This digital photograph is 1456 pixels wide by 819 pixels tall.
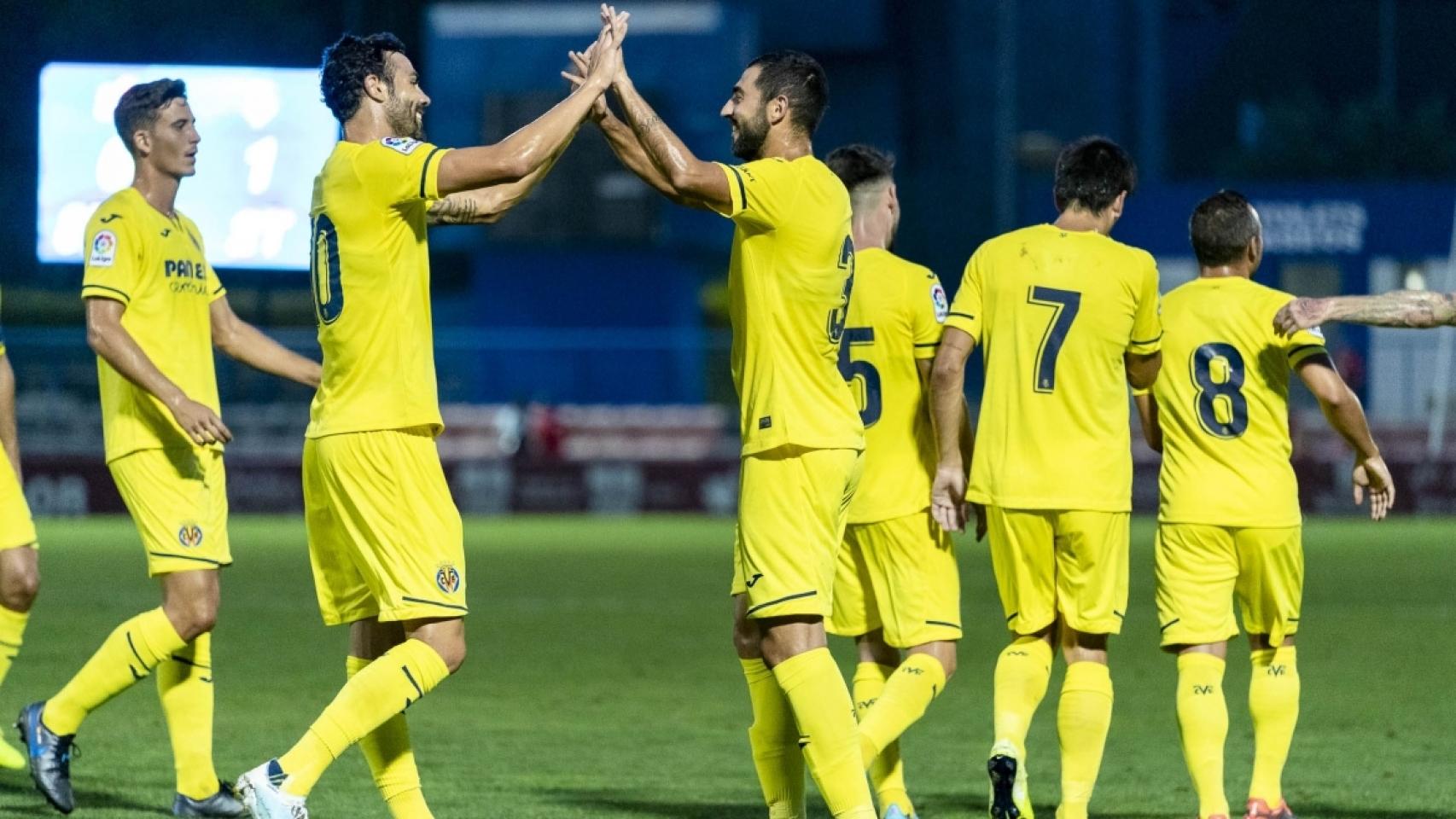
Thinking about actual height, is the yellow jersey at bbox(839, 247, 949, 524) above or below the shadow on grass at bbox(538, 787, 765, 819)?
above

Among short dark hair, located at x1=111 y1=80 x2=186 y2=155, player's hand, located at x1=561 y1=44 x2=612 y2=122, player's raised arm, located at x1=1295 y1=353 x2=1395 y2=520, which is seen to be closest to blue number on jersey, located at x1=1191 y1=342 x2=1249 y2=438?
player's raised arm, located at x1=1295 y1=353 x2=1395 y2=520

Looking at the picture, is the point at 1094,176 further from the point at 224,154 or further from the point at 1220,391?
the point at 224,154

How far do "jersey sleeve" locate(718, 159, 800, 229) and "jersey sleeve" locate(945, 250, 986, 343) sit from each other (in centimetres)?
105

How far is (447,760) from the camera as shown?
8.09 m

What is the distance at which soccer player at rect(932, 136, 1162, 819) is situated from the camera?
641 cm

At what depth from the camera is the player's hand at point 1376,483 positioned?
22.0 feet

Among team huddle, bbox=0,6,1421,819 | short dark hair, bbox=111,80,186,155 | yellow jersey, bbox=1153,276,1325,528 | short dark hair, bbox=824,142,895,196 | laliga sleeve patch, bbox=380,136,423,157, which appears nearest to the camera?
laliga sleeve patch, bbox=380,136,423,157

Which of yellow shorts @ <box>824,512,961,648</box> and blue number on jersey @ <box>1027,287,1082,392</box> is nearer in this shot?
blue number on jersey @ <box>1027,287,1082,392</box>

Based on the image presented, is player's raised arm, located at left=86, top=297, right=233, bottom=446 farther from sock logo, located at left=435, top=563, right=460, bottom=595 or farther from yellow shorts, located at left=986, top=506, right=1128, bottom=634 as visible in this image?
yellow shorts, located at left=986, top=506, right=1128, bottom=634

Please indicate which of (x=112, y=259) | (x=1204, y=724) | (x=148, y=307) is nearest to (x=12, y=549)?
(x=148, y=307)

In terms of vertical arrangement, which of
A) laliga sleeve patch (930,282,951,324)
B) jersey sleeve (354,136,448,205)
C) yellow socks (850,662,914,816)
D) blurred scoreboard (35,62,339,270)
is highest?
blurred scoreboard (35,62,339,270)

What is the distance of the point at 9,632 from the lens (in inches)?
283

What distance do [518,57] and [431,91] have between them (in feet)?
5.95

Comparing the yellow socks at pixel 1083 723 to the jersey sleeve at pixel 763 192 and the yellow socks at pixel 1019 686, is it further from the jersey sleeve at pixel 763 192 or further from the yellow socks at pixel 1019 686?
the jersey sleeve at pixel 763 192
